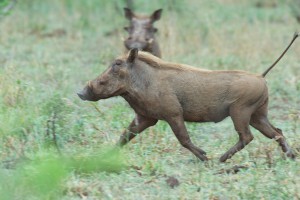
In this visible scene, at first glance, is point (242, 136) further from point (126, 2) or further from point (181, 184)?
point (126, 2)

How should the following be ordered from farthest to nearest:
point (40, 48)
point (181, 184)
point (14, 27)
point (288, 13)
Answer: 1. point (288, 13)
2. point (14, 27)
3. point (40, 48)
4. point (181, 184)

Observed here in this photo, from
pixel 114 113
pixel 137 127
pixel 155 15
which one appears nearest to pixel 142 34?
pixel 155 15

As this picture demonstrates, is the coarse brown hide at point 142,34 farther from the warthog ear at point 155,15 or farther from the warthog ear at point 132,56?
the warthog ear at point 132,56

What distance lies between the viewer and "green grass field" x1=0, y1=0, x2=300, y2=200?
5.24 m

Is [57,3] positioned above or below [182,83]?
below

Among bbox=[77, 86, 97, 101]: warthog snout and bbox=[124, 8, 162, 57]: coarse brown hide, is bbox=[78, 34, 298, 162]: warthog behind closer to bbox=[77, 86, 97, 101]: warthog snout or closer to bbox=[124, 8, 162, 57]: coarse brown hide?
bbox=[77, 86, 97, 101]: warthog snout

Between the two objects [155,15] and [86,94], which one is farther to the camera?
[155,15]

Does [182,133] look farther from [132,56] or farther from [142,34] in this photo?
[142,34]

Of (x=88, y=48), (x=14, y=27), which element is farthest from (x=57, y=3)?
(x=88, y=48)

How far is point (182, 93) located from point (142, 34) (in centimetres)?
288

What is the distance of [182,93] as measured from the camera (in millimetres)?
6125

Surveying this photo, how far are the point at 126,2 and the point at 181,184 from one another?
7.26 metres

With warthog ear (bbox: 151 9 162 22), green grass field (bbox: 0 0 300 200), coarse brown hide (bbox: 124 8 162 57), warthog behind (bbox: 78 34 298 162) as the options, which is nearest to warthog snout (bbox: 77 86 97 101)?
warthog behind (bbox: 78 34 298 162)

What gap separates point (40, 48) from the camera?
11000 mm
